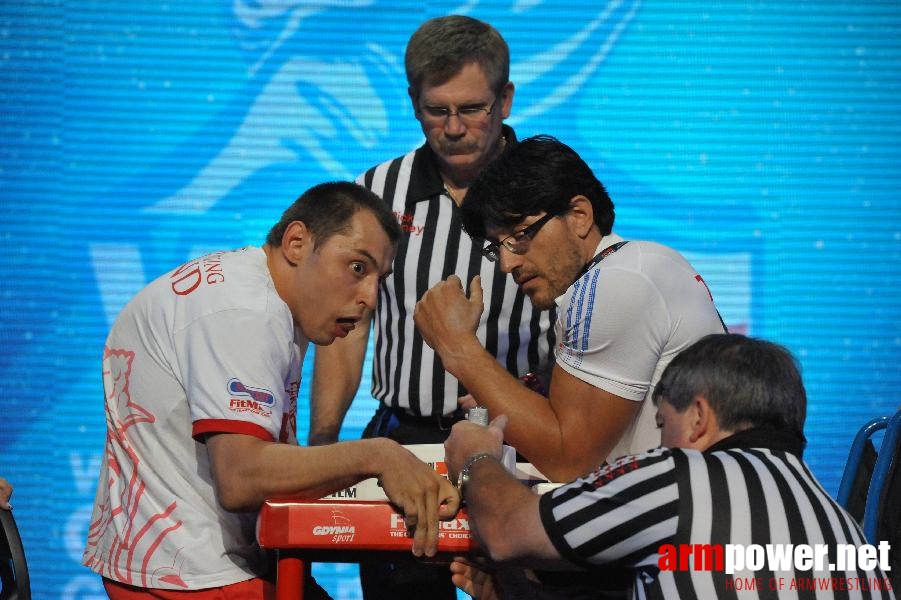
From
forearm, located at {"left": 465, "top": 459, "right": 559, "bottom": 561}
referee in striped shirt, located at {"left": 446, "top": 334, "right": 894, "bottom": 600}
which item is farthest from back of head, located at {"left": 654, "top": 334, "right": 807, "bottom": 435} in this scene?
forearm, located at {"left": 465, "top": 459, "right": 559, "bottom": 561}

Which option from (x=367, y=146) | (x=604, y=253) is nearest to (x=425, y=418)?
(x=604, y=253)

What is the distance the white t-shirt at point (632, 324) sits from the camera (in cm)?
191

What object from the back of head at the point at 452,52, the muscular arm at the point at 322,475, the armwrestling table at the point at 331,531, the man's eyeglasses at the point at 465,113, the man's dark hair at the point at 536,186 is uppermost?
the back of head at the point at 452,52

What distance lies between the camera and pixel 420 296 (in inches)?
104

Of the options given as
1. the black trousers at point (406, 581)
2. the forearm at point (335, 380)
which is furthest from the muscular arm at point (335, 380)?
the black trousers at point (406, 581)

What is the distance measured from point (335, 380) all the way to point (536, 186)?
0.82 m

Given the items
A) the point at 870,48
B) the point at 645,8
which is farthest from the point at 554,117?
the point at 870,48

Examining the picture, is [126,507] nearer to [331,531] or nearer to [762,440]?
[331,531]

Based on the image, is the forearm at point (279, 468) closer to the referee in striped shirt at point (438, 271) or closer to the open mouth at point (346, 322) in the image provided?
the open mouth at point (346, 322)

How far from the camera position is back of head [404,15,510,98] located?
8.60 ft

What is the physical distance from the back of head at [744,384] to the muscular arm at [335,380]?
1.18 metres

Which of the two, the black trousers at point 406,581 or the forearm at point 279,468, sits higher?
the forearm at point 279,468

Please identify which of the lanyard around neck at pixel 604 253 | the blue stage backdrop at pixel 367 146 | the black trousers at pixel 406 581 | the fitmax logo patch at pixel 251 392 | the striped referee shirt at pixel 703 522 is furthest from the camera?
the blue stage backdrop at pixel 367 146

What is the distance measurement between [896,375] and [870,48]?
1.32m
